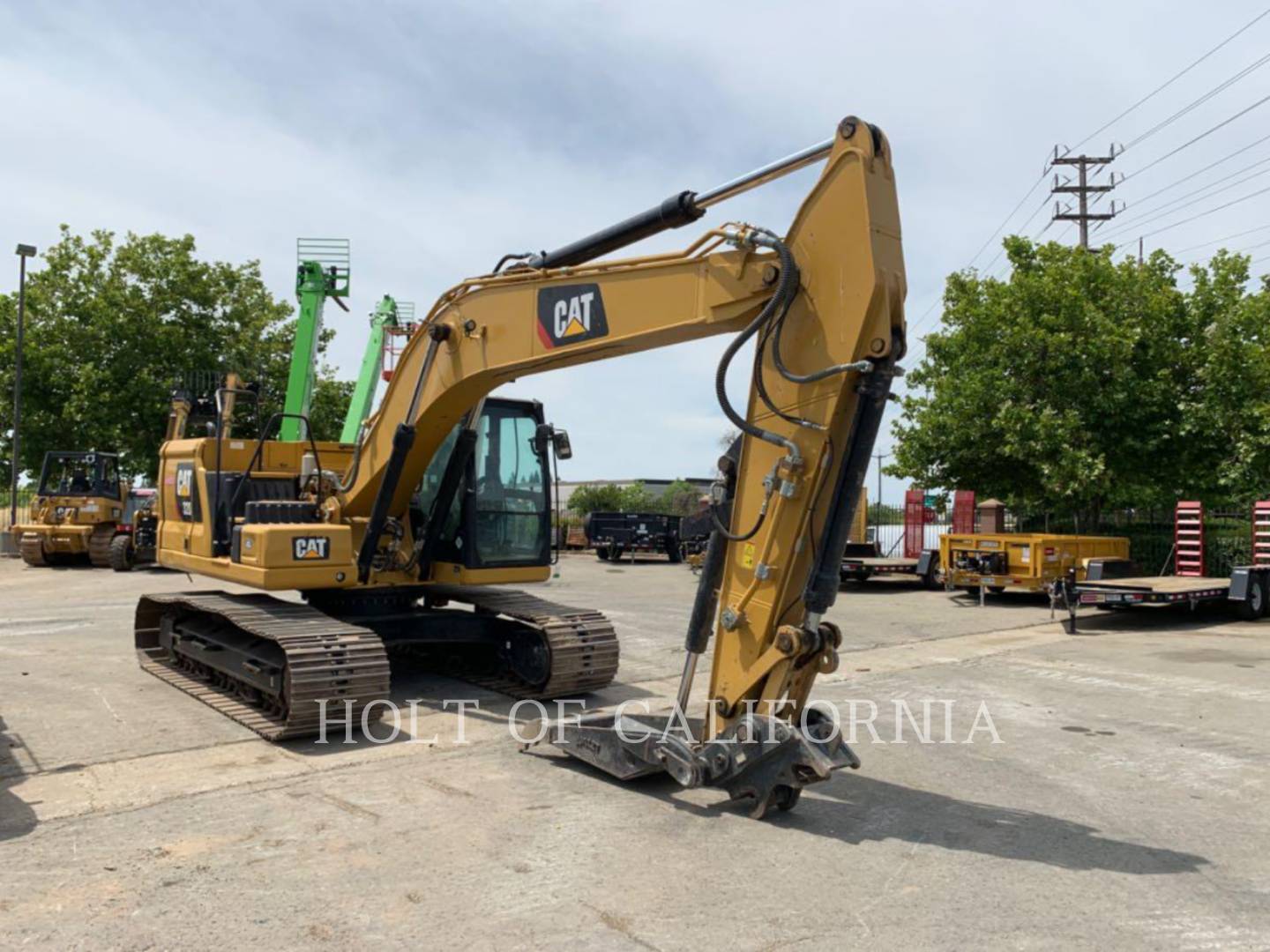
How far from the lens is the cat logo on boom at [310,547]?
8117 millimetres

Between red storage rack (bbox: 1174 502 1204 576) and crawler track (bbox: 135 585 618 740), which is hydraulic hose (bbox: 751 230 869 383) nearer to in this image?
crawler track (bbox: 135 585 618 740)

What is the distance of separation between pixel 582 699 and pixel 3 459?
97.8ft

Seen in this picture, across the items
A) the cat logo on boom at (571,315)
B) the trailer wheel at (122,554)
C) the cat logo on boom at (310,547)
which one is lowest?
the trailer wheel at (122,554)

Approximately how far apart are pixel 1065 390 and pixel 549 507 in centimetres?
1614

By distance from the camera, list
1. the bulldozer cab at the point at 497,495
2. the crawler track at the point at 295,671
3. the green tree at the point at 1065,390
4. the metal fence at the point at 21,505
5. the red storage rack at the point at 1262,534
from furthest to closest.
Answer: the metal fence at the point at 21,505, the green tree at the point at 1065,390, the red storage rack at the point at 1262,534, the bulldozer cab at the point at 497,495, the crawler track at the point at 295,671

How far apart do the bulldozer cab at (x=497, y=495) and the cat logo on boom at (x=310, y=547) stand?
1.04 m

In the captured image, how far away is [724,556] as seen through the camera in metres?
5.74

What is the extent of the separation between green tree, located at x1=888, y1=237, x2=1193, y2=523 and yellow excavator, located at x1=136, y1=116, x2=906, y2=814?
50.0 feet

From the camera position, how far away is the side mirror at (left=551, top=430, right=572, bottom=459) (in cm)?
890

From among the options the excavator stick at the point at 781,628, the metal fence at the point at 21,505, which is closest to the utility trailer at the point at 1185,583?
the excavator stick at the point at 781,628

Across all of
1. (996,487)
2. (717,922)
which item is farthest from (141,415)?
(717,922)

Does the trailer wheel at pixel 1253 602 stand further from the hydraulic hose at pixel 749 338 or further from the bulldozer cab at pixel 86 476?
the bulldozer cab at pixel 86 476

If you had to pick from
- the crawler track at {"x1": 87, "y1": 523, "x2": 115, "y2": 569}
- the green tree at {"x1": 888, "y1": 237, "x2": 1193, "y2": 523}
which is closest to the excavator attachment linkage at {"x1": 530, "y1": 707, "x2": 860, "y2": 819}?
the green tree at {"x1": 888, "y1": 237, "x2": 1193, "y2": 523}

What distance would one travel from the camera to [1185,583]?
16531 mm
